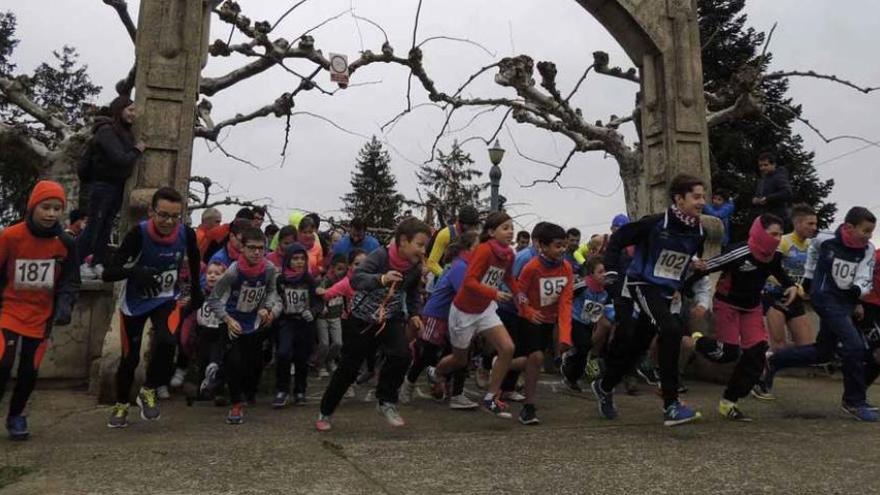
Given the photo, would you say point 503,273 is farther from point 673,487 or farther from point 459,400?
point 673,487

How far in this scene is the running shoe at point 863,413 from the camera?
5.33m

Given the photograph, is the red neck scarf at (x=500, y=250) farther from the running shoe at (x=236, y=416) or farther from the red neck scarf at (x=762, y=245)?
the running shoe at (x=236, y=416)

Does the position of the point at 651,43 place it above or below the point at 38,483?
above

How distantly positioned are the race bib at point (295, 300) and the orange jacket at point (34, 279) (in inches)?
72.7

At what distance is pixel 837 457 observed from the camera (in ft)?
13.1

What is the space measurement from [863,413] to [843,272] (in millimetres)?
1134

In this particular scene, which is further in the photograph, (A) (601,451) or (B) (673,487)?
(A) (601,451)

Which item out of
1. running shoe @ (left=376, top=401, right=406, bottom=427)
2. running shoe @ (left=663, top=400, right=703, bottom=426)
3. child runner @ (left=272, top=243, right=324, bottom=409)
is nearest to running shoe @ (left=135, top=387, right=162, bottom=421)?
child runner @ (left=272, top=243, right=324, bottom=409)

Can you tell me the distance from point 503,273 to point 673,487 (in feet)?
8.45

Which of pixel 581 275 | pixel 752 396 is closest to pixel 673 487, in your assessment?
pixel 752 396

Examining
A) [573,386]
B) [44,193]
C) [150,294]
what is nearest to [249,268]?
[150,294]

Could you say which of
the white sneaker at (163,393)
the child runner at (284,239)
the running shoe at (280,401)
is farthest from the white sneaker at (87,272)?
the running shoe at (280,401)

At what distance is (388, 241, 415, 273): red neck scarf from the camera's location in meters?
5.27

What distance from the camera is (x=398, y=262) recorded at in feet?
17.3
